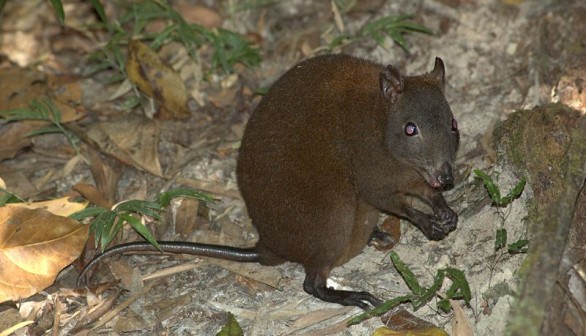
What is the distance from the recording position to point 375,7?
782cm

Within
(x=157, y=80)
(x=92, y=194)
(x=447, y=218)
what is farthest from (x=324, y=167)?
(x=157, y=80)

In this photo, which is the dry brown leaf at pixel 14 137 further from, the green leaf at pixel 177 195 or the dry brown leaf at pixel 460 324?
the dry brown leaf at pixel 460 324

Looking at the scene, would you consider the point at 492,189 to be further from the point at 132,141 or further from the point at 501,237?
the point at 132,141

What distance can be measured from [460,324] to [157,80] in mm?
3672

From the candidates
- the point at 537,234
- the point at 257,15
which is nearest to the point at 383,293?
the point at 537,234

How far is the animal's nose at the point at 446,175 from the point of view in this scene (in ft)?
17.3

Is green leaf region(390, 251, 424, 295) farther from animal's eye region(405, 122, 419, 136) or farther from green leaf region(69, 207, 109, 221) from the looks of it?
green leaf region(69, 207, 109, 221)

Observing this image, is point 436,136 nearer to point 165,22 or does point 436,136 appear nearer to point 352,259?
point 352,259

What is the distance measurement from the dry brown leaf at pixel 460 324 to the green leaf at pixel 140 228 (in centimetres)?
209

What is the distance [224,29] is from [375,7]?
150 centimetres

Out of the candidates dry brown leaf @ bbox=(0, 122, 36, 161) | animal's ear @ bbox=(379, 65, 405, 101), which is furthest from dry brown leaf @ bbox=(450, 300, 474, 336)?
dry brown leaf @ bbox=(0, 122, 36, 161)

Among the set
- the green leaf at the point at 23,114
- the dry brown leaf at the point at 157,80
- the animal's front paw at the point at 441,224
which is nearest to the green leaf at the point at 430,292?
the animal's front paw at the point at 441,224

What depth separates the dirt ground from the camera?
532cm

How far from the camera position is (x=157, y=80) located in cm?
721
